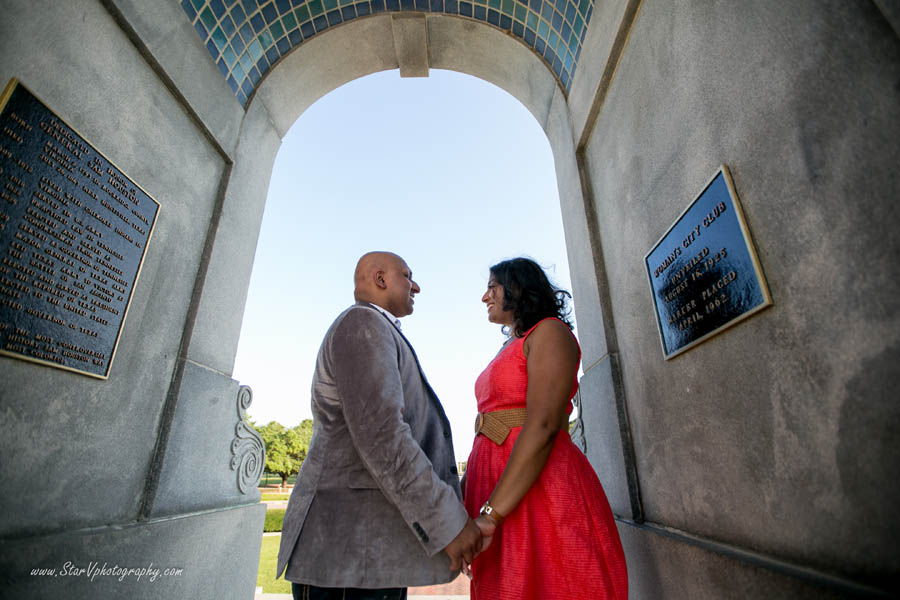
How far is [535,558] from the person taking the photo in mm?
1955

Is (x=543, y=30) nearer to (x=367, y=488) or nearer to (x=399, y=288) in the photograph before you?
(x=399, y=288)

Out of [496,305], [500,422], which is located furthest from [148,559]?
[496,305]

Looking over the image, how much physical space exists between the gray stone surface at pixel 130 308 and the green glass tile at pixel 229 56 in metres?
1.04

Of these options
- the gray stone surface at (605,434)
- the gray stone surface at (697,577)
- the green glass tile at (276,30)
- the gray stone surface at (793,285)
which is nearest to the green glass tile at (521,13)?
the green glass tile at (276,30)

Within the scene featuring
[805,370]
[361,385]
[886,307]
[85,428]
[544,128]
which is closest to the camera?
[886,307]

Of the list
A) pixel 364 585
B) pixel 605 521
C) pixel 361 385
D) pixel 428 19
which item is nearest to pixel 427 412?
pixel 361 385

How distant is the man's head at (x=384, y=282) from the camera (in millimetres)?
2646

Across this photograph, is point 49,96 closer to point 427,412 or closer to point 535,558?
point 427,412

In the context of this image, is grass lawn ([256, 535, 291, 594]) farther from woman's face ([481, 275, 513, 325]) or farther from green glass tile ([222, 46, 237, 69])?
green glass tile ([222, 46, 237, 69])

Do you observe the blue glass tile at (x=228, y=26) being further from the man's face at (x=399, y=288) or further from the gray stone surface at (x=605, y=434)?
the gray stone surface at (x=605, y=434)

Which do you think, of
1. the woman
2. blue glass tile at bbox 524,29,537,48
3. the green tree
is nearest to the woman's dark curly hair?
the woman

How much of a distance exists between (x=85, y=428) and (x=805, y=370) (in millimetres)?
3701

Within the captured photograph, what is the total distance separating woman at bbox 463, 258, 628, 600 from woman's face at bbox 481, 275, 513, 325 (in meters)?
0.40

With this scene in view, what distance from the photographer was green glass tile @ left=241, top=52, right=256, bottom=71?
444 centimetres
